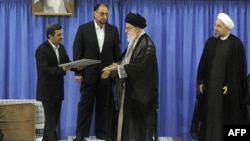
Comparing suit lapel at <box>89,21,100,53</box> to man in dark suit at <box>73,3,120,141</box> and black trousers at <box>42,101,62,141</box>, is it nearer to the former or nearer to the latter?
man in dark suit at <box>73,3,120,141</box>

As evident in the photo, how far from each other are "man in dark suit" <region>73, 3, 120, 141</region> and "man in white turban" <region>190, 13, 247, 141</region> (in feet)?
3.42

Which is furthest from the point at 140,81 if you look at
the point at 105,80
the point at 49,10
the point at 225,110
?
the point at 49,10

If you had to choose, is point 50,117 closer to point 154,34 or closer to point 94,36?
point 94,36

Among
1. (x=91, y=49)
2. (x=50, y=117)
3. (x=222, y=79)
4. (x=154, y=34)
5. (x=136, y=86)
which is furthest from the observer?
(x=154, y=34)

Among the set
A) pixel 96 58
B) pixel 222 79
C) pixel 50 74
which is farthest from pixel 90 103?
pixel 222 79

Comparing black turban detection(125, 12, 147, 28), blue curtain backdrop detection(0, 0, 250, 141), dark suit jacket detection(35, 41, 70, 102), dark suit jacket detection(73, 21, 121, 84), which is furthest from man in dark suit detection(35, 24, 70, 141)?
blue curtain backdrop detection(0, 0, 250, 141)

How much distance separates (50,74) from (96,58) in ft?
2.28

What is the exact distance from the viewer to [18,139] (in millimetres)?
4691

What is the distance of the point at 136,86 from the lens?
13.8 ft

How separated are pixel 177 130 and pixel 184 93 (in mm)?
490

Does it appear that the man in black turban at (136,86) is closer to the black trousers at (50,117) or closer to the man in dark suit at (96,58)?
the man in dark suit at (96,58)

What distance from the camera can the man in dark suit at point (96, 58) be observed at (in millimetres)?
4745

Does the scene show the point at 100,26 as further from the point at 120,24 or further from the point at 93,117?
the point at 93,117

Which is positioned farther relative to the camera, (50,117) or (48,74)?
(50,117)
